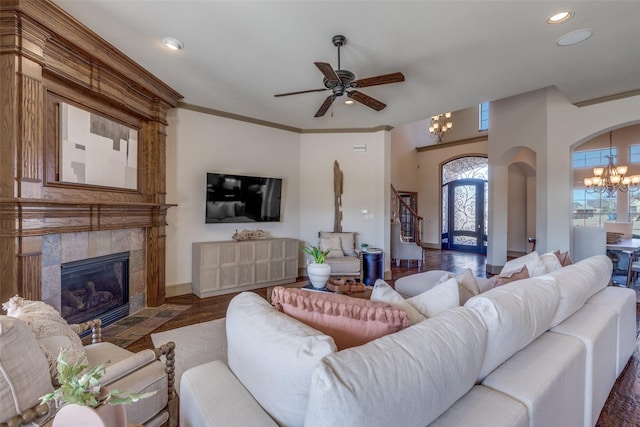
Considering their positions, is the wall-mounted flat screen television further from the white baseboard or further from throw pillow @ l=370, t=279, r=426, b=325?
throw pillow @ l=370, t=279, r=426, b=325

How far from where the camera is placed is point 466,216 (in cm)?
869

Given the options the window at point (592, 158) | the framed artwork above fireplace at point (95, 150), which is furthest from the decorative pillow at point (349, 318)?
the window at point (592, 158)

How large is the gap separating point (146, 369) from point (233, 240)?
3.05 meters

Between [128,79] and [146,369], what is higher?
[128,79]

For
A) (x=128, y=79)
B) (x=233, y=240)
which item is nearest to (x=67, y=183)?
(x=128, y=79)

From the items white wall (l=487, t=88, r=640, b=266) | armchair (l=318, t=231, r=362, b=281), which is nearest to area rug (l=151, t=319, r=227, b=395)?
armchair (l=318, t=231, r=362, b=281)

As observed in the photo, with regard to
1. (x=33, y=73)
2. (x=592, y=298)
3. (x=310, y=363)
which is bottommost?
(x=592, y=298)

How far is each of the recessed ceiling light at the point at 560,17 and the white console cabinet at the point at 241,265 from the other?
405 cm

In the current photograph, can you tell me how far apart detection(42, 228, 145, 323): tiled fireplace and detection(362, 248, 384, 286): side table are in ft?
10.8

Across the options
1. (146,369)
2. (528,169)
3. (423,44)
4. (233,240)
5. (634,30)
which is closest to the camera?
(146,369)

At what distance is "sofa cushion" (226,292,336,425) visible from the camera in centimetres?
84

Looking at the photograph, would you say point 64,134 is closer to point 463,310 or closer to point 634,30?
point 463,310

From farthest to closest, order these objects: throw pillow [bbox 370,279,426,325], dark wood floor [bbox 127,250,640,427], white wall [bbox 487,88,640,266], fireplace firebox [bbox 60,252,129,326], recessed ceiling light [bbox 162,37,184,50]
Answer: white wall [bbox 487,88,640,266] < fireplace firebox [bbox 60,252,129,326] < recessed ceiling light [bbox 162,37,184,50] < dark wood floor [bbox 127,250,640,427] < throw pillow [bbox 370,279,426,325]

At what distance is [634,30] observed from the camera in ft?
8.29
